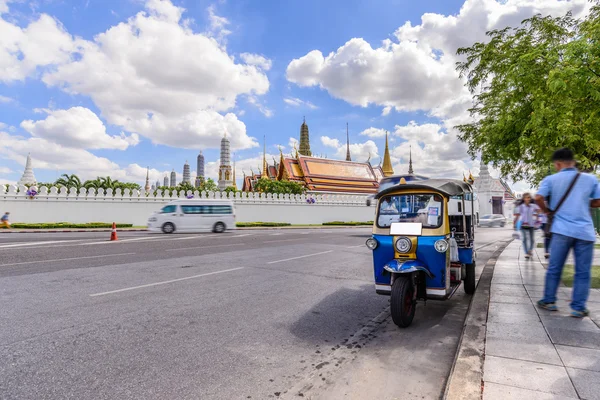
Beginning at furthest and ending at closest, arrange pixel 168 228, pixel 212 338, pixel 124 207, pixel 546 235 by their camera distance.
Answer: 1. pixel 124 207
2. pixel 168 228
3. pixel 546 235
4. pixel 212 338

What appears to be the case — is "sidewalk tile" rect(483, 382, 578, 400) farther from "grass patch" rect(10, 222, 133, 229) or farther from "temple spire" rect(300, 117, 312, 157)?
"temple spire" rect(300, 117, 312, 157)

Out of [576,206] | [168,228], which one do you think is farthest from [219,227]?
[576,206]

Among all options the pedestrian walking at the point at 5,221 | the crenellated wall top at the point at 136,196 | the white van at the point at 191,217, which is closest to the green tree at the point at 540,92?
the white van at the point at 191,217

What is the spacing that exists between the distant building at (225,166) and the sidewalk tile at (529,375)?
9162 centimetres

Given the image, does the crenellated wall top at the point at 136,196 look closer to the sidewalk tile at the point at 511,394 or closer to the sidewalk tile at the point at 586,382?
the sidewalk tile at the point at 511,394

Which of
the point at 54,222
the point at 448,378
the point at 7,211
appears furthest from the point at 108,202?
the point at 448,378

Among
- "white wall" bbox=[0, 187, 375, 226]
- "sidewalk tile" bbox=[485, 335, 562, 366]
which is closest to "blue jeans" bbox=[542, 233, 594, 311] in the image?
"sidewalk tile" bbox=[485, 335, 562, 366]

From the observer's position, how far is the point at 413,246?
14.8 ft

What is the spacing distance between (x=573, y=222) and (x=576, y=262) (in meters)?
0.49

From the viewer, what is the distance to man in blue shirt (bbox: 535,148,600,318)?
13.2ft

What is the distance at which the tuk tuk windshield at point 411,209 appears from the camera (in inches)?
186

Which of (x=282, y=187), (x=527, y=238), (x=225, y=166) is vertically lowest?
(x=527, y=238)

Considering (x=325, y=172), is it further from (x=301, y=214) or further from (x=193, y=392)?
(x=193, y=392)

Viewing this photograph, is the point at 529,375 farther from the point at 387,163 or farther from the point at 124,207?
the point at 387,163
